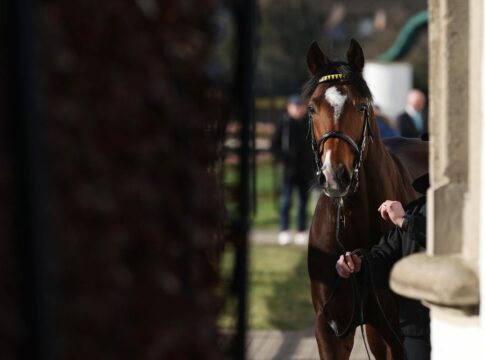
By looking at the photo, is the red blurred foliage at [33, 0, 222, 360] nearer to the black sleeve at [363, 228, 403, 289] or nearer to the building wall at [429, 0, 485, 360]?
the building wall at [429, 0, 485, 360]

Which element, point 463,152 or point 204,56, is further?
point 463,152

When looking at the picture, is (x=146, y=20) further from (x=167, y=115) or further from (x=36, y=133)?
(x=36, y=133)

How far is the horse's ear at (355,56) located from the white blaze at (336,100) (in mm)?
192

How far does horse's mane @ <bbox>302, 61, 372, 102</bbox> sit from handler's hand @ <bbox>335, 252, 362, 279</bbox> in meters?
0.68

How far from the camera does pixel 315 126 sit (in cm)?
444

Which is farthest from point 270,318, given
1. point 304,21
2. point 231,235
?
point 304,21

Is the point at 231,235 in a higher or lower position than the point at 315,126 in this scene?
lower

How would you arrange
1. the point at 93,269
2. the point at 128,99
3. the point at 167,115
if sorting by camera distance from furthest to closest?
the point at 167,115 → the point at 128,99 → the point at 93,269

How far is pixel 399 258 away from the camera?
14.0 feet

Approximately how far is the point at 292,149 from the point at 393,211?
922cm

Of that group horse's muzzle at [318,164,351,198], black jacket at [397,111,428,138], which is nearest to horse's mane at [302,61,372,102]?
horse's muzzle at [318,164,351,198]

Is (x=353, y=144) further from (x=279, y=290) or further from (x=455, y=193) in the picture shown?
(x=279, y=290)

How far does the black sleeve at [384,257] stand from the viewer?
4.27 metres

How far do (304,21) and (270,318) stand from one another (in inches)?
1030
